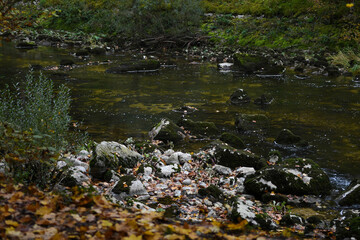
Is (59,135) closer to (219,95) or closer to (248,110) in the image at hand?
(248,110)

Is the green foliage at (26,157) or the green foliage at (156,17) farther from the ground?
the green foliage at (156,17)

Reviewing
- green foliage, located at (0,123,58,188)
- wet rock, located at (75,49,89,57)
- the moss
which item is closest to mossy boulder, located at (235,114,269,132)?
the moss

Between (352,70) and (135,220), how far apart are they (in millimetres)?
17485

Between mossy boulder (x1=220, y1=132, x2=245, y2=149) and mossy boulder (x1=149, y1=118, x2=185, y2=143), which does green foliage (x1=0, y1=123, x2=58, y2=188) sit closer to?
mossy boulder (x1=149, y1=118, x2=185, y2=143)

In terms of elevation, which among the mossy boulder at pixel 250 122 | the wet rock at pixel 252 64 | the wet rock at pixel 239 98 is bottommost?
the mossy boulder at pixel 250 122

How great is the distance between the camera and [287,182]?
6664mm

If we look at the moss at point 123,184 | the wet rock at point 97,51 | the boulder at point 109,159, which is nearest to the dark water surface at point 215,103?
the boulder at point 109,159

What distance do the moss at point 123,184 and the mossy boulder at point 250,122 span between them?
4.80 m

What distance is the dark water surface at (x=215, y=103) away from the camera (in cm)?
941

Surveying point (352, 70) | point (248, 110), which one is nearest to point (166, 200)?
point (248, 110)

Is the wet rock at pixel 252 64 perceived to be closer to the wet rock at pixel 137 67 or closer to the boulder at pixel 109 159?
the wet rock at pixel 137 67

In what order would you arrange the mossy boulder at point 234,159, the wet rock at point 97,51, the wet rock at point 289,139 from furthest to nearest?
1. the wet rock at point 97,51
2. the wet rock at point 289,139
3. the mossy boulder at point 234,159

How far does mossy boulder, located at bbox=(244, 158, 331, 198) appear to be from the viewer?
662 cm

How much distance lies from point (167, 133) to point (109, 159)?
2.68 meters
